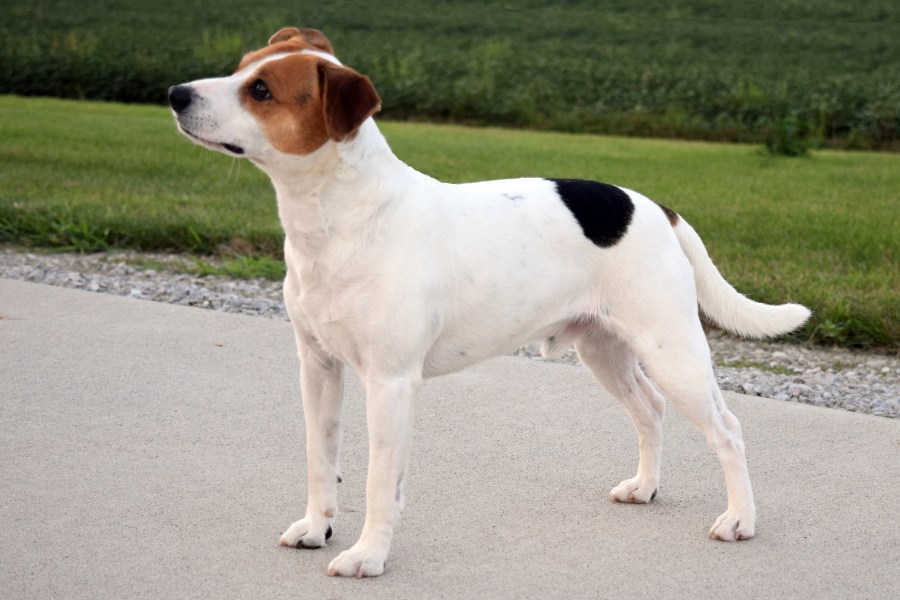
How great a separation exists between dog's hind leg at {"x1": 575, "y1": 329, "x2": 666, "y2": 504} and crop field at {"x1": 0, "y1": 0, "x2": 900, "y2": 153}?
1193 cm

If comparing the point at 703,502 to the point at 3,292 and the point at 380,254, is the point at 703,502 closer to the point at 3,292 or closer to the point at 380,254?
the point at 380,254

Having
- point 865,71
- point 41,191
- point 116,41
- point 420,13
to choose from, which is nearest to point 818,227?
point 41,191

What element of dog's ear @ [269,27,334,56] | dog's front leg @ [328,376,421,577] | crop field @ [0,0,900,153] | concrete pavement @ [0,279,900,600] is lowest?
crop field @ [0,0,900,153]

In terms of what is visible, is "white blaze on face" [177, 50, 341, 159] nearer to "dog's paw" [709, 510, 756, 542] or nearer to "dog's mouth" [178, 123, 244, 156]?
"dog's mouth" [178, 123, 244, 156]

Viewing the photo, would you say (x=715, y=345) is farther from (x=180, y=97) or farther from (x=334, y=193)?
(x=180, y=97)

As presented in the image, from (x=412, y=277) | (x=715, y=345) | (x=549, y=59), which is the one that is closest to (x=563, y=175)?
(x=715, y=345)

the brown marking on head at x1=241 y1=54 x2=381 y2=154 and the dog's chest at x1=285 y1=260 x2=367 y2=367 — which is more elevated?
the brown marking on head at x1=241 y1=54 x2=381 y2=154

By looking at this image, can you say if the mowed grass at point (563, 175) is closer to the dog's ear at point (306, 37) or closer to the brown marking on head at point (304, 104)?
the dog's ear at point (306, 37)

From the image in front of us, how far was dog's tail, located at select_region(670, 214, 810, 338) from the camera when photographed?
419cm

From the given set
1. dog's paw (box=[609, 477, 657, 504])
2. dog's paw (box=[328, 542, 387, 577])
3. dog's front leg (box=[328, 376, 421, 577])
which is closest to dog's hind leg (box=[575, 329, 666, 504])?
dog's paw (box=[609, 477, 657, 504])

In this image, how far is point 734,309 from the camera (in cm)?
421

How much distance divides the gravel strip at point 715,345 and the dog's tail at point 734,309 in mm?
1277

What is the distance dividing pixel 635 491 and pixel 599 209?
3.31 feet

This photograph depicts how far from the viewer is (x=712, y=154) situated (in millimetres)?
15758
